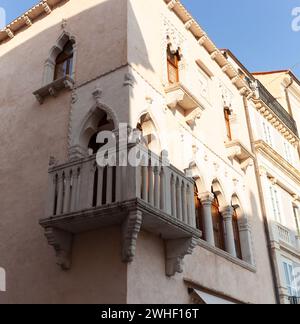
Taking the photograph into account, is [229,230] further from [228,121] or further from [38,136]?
[38,136]

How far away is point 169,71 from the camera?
1129 cm

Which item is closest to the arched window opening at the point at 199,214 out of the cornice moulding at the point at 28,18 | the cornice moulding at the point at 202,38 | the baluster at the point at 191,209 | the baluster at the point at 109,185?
the baluster at the point at 191,209

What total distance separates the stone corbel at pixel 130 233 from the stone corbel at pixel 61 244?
1210 mm

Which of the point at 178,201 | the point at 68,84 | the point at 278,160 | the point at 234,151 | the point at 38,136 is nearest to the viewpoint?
the point at 178,201

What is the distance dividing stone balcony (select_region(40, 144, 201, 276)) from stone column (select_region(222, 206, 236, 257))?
307cm

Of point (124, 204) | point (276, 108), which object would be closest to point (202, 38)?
point (276, 108)

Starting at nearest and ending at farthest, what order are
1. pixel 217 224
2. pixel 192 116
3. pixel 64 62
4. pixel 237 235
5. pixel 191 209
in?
pixel 191 209, pixel 192 116, pixel 217 224, pixel 64 62, pixel 237 235

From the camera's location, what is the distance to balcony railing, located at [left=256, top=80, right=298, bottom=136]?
17.2 m

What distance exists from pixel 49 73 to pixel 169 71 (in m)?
3.10

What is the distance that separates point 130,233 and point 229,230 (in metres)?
4.77

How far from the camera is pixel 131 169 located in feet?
24.0

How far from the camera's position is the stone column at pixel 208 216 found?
1016 centimetres

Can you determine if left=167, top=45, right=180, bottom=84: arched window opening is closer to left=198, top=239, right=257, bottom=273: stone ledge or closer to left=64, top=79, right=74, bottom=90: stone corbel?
left=64, top=79, right=74, bottom=90: stone corbel
